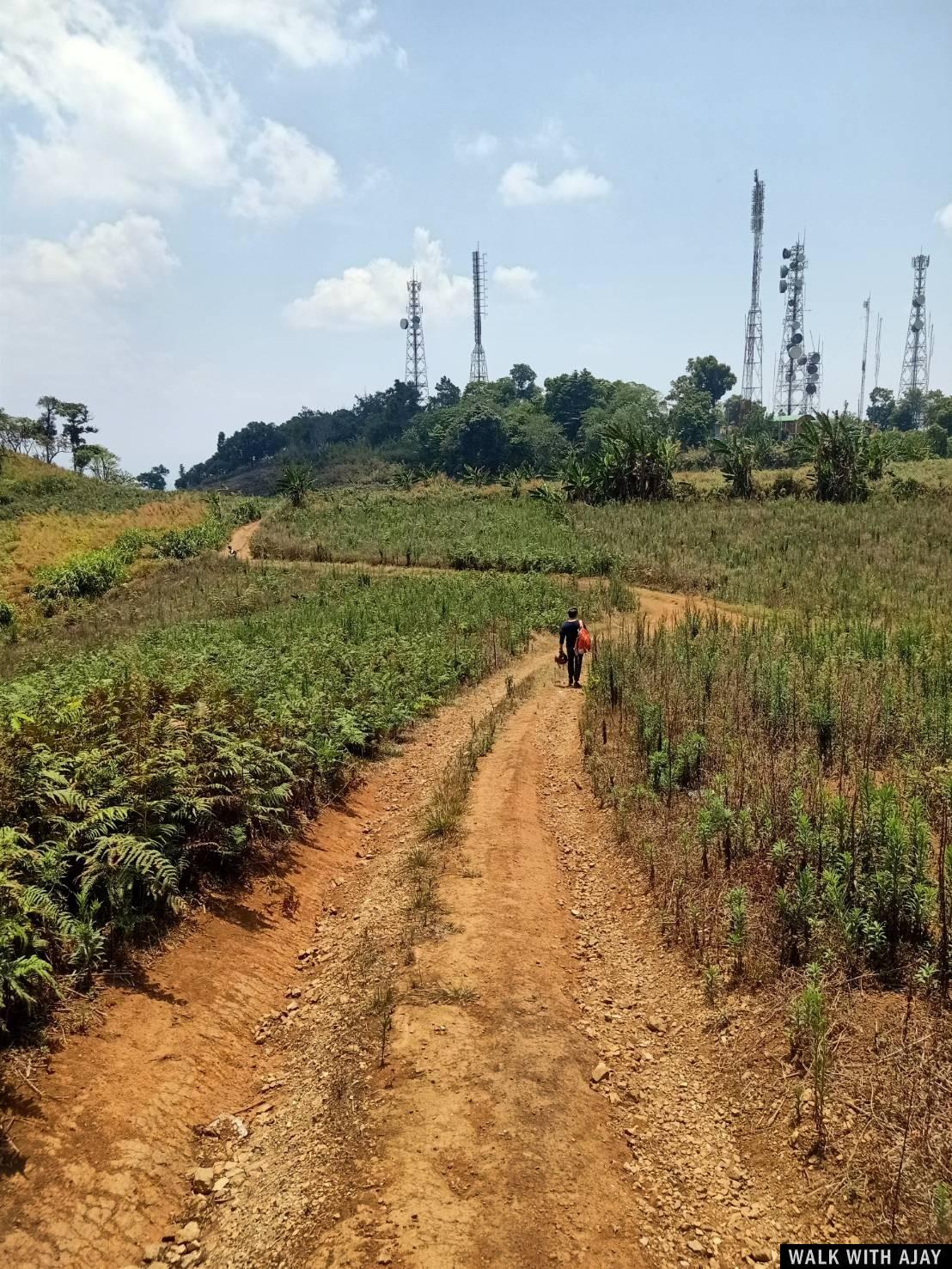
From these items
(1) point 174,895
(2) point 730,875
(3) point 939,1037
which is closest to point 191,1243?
(1) point 174,895

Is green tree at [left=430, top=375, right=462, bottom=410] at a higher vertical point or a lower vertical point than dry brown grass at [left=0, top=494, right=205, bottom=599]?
higher

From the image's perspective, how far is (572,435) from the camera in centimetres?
8100

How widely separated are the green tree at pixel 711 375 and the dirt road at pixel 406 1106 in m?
96.3

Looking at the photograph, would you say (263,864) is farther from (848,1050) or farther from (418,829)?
(848,1050)

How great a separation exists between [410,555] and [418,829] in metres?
22.2

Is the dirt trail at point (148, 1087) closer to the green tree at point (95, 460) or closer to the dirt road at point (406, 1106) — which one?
the dirt road at point (406, 1106)

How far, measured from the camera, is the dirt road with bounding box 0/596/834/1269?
3375 millimetres

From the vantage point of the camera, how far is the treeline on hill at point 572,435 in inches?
1667

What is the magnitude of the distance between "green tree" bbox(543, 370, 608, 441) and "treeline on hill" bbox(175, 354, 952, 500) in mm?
111

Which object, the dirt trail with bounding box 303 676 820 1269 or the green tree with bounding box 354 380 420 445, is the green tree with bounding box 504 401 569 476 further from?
the dirt trail with bounding box 303 676 820 1269

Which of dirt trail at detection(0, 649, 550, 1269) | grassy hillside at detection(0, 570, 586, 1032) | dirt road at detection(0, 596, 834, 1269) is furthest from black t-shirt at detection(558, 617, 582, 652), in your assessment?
dirt trail at detection(0, 649, 550, 1269)

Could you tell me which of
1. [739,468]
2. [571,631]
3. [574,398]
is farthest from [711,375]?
[571,631]

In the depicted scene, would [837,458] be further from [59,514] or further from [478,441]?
[59,514]

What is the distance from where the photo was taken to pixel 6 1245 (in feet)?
10.2
